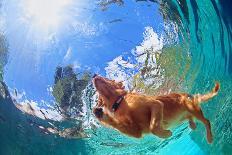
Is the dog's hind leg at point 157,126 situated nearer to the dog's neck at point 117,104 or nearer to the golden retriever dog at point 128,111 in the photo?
the golden retriever dog at point 128,111

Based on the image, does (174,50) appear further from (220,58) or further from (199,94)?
(220,58)

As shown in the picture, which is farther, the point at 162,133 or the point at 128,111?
the point at 128,111

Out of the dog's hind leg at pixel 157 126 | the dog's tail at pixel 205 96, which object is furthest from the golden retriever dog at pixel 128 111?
the dog's tail at pixel 205 96

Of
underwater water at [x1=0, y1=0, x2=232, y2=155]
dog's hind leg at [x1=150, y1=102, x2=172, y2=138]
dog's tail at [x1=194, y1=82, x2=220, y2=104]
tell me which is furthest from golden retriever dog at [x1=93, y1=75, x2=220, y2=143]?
dog's tail at [x1=194, y1=82, x2=220, y2=104]

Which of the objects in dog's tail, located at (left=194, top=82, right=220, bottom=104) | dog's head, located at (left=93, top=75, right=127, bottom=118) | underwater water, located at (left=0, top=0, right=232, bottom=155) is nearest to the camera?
dog's head, located at (left=93, top=75, right=127, bottom=118)

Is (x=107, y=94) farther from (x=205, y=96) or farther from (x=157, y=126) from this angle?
(x=205, y=96)

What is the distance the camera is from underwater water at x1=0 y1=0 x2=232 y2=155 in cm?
471

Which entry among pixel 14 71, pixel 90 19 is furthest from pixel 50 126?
pixel 90 19

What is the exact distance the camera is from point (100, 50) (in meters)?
4.82

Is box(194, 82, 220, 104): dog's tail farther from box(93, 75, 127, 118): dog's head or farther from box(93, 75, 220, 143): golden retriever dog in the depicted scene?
box(93, 75, 127, 118): dog's head

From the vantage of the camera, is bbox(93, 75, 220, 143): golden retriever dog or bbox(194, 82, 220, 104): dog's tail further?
bbox(194, 82, 220, 104): dog's tail

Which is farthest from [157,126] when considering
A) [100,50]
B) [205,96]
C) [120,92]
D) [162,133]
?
[205,96]

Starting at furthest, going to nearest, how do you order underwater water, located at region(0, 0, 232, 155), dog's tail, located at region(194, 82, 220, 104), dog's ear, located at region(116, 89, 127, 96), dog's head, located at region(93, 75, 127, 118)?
dog's tail, located at region(194, 82, 220, 104) < underwater water, located at region(0, 0, 232, 155) < dog's ear, located at region(116, 89, 127, 96) < dog's head, located at region(93, 75, 127, 118)

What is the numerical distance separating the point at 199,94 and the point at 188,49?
71cm
